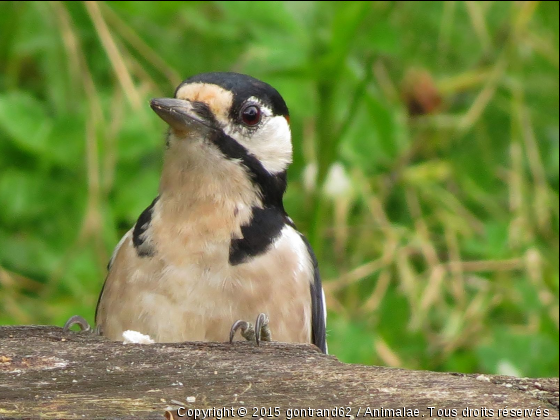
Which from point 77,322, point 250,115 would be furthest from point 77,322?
point 250,115

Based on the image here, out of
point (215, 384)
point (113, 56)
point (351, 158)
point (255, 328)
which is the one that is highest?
point (113, 56)

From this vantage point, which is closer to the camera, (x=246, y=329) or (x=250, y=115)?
→ (x=246, y=329)

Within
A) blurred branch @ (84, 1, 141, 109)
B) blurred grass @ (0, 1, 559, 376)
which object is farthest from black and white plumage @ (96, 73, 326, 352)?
blurred branch @ (84, 1, 141, 109)

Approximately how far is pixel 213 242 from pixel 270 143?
46cm

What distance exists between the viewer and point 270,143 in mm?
2734

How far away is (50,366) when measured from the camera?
1.74m

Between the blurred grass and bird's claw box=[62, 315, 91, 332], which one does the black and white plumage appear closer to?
bird's claw box=[62, 315, 91, 332]

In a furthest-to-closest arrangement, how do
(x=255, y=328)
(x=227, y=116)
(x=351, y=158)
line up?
(x=351, y=158)
(x=227, y=116)
(x=255, y=328)

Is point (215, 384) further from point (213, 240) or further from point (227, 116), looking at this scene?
point (227, 116)

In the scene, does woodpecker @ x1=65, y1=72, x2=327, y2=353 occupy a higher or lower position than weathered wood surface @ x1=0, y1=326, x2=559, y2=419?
higher

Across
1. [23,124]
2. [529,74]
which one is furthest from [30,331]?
[529,74]

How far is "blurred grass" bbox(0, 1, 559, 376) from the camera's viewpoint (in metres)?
3.57

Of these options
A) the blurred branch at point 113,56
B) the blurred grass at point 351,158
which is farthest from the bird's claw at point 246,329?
the blurred branch at point 113,56

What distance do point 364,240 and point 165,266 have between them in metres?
2.20
